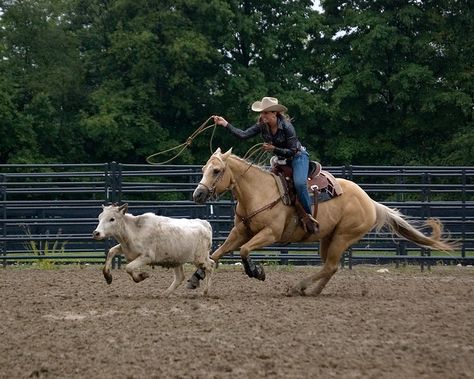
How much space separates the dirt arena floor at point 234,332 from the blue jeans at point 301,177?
0.98m

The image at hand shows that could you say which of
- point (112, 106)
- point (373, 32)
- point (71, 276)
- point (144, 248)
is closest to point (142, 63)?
point (112, 106)

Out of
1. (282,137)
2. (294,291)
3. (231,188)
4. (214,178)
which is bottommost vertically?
(294,291)

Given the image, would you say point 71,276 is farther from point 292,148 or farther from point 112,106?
point 112,106

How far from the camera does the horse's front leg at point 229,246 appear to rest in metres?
10.2

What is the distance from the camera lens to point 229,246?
33.6 feet

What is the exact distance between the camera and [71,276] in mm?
13203

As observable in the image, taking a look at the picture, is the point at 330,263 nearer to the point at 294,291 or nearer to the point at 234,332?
the point at 294,291

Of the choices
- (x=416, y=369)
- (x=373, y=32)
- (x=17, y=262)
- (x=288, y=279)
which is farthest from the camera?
(x=373, y=32)

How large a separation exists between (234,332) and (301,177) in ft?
10.2

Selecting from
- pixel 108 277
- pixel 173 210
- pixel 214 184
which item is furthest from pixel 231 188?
pixel 173 210

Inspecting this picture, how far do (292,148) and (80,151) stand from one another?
19613mm

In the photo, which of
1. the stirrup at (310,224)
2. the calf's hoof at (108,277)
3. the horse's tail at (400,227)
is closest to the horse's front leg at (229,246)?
the stirrup at (310,224)

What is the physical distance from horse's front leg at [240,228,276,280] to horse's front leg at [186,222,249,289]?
0.80 feet

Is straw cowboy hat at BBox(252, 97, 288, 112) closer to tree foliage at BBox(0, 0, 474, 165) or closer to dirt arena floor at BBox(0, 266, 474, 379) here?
dirt arena floor at BBox(0, 266, 474, 379)
